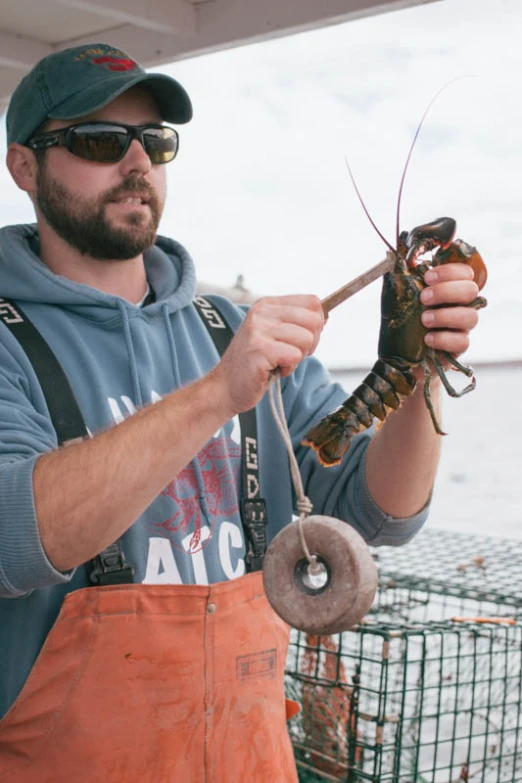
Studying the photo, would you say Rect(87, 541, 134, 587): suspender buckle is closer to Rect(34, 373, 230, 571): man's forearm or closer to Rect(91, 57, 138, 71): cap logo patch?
Rect(34, 373, 230, 571): man's forearm

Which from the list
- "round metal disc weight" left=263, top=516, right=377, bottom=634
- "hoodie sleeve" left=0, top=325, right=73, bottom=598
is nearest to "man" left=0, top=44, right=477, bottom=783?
"hoodie sleeve" left=0, top=325, right=73, bottom=598

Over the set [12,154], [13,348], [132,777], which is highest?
[12,154]

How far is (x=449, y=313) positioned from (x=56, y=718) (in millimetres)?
1072

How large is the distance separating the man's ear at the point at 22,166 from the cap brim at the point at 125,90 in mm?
158

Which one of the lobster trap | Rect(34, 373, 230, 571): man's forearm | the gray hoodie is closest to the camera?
Rect(34, 373, 230, 571): man's forearm

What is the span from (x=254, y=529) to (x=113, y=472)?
557 mm

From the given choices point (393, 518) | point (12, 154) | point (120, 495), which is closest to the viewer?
point (120, 495)

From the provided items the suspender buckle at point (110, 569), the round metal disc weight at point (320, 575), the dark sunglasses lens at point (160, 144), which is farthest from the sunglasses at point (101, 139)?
the round metal disc weight at point (320, 575)

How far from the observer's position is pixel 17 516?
157cm

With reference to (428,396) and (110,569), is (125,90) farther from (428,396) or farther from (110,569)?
(110,569)

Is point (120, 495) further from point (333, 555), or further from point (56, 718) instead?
point (56, 718)

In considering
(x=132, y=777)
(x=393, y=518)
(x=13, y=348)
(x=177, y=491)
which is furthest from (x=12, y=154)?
(x=132, y=777)

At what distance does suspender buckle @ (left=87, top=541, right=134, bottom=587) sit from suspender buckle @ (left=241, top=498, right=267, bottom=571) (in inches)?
11.8

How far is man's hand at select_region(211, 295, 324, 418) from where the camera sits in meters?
1.51
